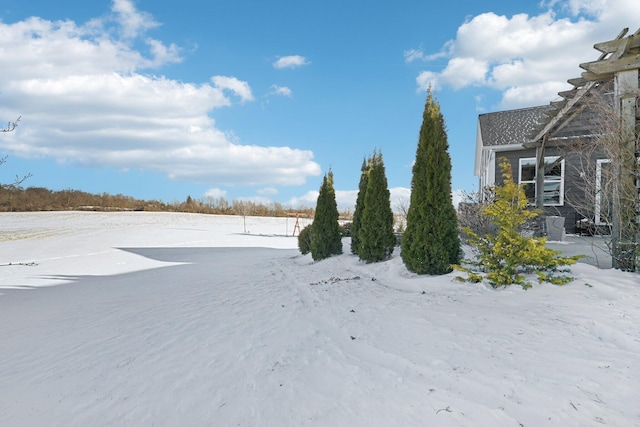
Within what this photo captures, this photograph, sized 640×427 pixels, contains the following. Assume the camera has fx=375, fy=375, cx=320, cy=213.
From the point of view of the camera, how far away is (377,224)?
27.5ft

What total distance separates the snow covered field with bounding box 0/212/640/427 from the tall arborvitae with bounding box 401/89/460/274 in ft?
1.55

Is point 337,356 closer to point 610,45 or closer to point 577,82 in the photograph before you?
point 610,45

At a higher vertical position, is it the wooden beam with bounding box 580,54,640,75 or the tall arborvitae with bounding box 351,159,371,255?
the wooden beam with bounding box 580,54,640,75

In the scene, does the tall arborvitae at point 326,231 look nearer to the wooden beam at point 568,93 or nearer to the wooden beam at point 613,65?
the wooden beam at point 568,93

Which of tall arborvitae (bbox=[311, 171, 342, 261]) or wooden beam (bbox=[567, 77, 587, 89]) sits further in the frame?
tall arborvitae (bbox=[311, 171, 342, 261])

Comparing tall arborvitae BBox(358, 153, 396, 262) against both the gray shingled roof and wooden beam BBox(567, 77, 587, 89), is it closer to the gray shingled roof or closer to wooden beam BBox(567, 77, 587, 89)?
wooden beam BBox(567, 77, 587, 89)

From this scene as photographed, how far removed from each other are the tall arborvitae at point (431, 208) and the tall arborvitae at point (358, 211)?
2953mm

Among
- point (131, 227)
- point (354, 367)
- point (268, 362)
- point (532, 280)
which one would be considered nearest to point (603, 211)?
point (532, 280)

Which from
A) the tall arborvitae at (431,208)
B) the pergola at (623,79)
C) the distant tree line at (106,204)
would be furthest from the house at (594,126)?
the distant tree line at (106,204)

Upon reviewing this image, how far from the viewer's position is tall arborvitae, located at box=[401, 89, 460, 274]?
643 cm

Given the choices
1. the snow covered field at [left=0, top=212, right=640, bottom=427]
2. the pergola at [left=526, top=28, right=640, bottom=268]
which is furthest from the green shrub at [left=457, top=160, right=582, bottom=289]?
the pergola at [left=526, top=28, right=640, bottom=268]

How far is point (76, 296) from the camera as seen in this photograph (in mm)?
7820

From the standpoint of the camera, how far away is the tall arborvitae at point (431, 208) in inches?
253

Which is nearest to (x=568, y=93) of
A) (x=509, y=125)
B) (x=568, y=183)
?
(x=568, y=183)
